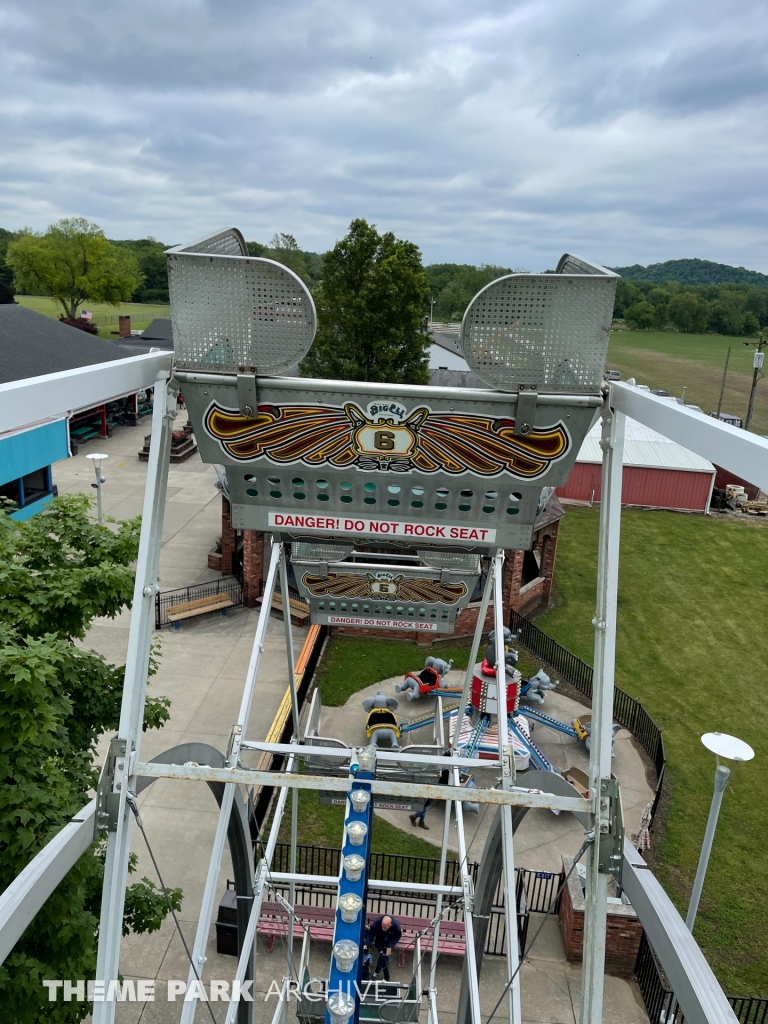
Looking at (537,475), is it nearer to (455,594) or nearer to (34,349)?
(455,594)

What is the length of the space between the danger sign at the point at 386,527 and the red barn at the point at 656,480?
25.9 m

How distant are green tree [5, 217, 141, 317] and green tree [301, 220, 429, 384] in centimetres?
5738

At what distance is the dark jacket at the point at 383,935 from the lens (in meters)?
8.46

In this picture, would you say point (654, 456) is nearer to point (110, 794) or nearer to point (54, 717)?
point (54, 717)

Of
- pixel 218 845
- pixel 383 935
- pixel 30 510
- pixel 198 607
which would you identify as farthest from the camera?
pixel 30 510

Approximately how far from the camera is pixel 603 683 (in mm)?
4121

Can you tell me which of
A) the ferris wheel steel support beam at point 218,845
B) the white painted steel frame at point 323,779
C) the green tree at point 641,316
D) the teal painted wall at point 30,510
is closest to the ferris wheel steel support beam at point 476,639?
the ferris wheel steel support beam at point 218,845

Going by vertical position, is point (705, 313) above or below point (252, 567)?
above

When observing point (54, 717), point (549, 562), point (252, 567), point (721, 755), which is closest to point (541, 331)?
point (54, 717)

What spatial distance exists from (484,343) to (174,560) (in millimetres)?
18941

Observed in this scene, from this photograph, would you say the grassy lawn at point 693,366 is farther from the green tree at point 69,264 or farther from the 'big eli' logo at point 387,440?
the green tree at point 69,264

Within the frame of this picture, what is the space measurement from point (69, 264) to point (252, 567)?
66.4 meters

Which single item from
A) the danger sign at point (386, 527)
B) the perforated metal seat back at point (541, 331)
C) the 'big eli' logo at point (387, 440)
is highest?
the perforated metal seat back at point (541, 331)

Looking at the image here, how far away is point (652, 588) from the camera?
22.0 m
